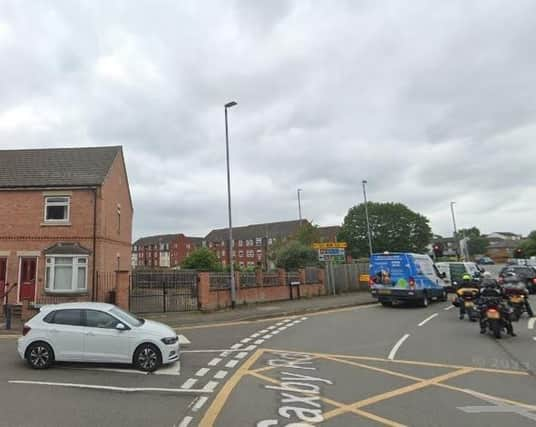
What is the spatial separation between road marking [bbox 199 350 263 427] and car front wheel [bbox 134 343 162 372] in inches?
68.0

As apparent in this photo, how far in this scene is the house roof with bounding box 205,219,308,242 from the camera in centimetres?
A: 10988

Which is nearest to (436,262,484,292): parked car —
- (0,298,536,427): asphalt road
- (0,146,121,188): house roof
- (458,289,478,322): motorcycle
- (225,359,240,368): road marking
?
(458,289,478,322): motorcycle

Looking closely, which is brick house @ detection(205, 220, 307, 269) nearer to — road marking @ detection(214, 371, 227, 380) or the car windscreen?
the car windscreen

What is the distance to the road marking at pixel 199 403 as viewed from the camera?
245 inches

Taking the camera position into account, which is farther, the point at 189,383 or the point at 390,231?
the point at 390,231

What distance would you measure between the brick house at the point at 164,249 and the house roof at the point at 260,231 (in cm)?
682

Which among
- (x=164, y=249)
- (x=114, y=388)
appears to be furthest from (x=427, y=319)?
(x=164, y=249)

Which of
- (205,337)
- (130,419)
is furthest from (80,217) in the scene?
(130,419)

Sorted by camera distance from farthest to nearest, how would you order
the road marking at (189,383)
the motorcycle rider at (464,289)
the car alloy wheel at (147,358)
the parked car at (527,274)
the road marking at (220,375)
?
the parked car at (527,274)
the motorcycle rider at (464,289)
the car alloy wheel at (147,358)
the road marking at (220,375)
the road marking at (189,383)

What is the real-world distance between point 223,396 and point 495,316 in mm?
8838

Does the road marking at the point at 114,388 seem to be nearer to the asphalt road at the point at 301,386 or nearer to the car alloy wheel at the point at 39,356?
the asphalt road at the point at 301,386

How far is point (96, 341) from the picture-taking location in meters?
9.23

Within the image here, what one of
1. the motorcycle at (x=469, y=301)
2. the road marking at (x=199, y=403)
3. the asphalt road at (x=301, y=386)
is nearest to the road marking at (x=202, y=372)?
the asphalt road at (x=301, y=386)

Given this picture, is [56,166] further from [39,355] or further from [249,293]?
[39,355]
